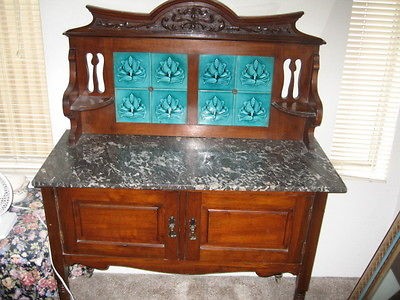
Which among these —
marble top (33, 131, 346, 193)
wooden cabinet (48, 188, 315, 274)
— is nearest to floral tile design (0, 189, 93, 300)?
wooden cabinet (48, 188, 315, 274)

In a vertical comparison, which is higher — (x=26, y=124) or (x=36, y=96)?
(x=36, y=96)

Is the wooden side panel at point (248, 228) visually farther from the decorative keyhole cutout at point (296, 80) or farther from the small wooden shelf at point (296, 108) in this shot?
the decorative keyhole cutout at point (296, 80)

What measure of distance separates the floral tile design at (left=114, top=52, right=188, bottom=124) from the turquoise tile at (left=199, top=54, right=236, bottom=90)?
82mm

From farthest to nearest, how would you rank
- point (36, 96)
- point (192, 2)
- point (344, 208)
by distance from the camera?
1. point (344, 208)
2. point (36, 96)
3. point (192, 2)

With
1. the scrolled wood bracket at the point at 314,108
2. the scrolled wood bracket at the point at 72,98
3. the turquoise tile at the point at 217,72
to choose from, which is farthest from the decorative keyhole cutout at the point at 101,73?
the scrolled wood bracket at the point at 314,108

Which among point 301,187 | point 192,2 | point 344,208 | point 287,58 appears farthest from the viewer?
point 344,208

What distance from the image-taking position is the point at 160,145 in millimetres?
1941

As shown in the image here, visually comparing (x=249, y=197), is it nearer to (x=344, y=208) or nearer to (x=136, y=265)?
(x=136, y=265)

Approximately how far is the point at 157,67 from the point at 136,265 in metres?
0.93

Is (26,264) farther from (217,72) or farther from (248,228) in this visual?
(217,72)

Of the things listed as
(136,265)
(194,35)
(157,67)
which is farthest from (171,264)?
(194,35)

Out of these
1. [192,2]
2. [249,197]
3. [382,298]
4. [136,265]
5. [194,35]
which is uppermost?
[192,2]

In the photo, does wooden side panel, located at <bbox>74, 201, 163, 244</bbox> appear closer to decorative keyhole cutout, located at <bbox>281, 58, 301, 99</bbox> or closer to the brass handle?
the brass handle

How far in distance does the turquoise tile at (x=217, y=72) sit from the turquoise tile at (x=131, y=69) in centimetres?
26
